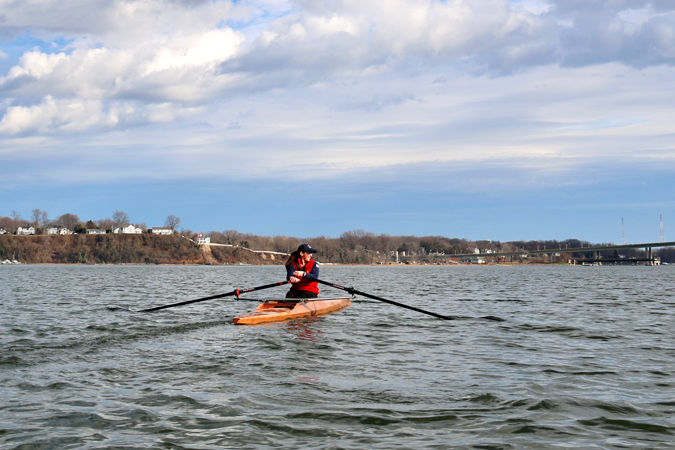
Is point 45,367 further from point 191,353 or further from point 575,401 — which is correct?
point 575,401

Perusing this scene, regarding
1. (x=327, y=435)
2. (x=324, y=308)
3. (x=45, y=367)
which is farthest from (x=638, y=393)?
(x=324, y=308)

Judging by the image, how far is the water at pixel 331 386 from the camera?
8.16m

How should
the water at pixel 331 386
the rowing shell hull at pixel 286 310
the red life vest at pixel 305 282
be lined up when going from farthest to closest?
1. the red life vest at pixel 305 282
2. the rowing shell hull at pixel 286 310
3. the water at pixel 331 386

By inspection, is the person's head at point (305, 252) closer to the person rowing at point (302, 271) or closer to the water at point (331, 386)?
the person rowing at point (302, 271)

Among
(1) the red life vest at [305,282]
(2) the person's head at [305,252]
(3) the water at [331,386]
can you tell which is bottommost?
(3) the water at [331,386]

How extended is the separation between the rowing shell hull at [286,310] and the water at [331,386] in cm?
60

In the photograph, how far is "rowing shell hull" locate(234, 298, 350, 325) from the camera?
66.9 feet

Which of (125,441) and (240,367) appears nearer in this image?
(125,441)

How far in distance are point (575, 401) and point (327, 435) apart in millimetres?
4457

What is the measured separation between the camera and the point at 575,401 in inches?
397

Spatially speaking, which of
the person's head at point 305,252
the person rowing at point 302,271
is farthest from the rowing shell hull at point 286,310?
the person's head at point 305,252

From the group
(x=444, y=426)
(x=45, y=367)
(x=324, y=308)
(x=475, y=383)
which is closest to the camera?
(x=444, y=426)

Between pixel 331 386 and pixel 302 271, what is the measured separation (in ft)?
40.1

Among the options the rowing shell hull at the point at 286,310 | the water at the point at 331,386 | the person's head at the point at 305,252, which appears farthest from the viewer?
the person's head at the point at 305,252
